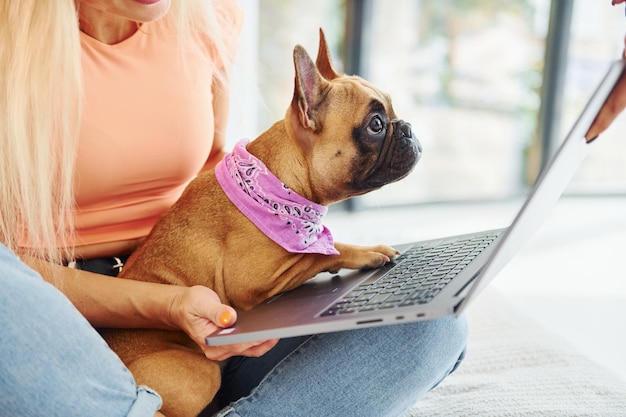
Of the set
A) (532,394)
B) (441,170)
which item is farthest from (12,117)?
(441,170)

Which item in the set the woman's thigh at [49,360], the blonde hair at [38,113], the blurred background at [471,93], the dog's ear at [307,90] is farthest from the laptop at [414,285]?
the blurred background at [471,93]

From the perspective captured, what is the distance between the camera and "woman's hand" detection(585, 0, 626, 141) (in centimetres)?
88

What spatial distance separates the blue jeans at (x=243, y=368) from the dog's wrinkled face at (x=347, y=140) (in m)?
0.26

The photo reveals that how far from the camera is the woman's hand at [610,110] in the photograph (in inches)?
34.8

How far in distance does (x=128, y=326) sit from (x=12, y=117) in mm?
385

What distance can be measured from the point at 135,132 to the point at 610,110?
2.68 feet

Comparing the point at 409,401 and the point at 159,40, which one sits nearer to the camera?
the point at 409,401

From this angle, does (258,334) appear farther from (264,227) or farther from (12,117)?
(12,117)

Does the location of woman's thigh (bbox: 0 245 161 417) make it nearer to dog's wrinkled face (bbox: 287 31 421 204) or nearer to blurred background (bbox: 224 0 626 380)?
dog's wrinkled face (bbox: 287 31 421 204)

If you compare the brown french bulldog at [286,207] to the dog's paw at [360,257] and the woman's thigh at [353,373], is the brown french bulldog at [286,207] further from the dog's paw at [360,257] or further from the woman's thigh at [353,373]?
the woman's thigh at [353,373]

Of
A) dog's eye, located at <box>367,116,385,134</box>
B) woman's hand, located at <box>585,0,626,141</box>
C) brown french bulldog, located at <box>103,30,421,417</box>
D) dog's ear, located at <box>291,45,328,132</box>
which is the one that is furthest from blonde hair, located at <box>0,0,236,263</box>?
woman's hand, located at <box>585,0,626,141</box>

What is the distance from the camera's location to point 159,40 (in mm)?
1449

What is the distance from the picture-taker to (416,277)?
115 cm

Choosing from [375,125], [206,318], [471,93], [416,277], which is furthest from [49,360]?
[471,93]
